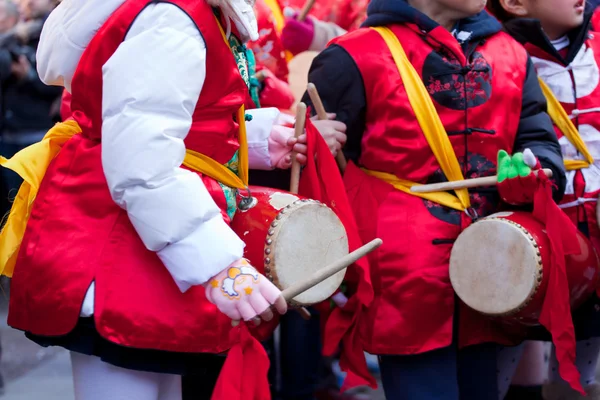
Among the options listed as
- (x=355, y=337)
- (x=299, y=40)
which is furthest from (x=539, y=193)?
(x=299, y=40)

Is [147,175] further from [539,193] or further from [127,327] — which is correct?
[539,193]

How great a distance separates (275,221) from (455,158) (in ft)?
2.62

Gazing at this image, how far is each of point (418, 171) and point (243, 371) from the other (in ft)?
3.30

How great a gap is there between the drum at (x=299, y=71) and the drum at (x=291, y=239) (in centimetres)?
212

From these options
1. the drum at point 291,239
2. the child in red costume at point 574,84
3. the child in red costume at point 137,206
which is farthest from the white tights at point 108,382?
the child in red costume at point 574,84

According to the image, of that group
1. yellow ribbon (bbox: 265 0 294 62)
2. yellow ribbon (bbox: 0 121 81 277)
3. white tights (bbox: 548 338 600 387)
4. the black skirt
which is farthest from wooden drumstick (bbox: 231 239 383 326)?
yellow ribbon (bbox: 265 0 294 62)

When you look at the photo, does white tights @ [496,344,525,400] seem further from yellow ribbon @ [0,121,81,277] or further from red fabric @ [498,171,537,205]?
yellow ribbon @ [0,121,81,277]

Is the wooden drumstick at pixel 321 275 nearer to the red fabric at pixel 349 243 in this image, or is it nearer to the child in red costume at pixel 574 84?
the red fabric at pixel 349 243

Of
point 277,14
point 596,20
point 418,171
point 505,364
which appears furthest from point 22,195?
point 277,14

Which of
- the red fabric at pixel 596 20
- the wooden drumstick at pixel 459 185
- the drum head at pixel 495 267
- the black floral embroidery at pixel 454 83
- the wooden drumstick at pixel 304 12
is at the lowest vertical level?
the wooden drumstick at pixel 304 12

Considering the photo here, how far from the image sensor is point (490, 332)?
9.70 ft

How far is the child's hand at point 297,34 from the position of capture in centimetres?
466

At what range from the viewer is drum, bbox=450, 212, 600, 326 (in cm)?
270

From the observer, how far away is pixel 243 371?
2.16m
